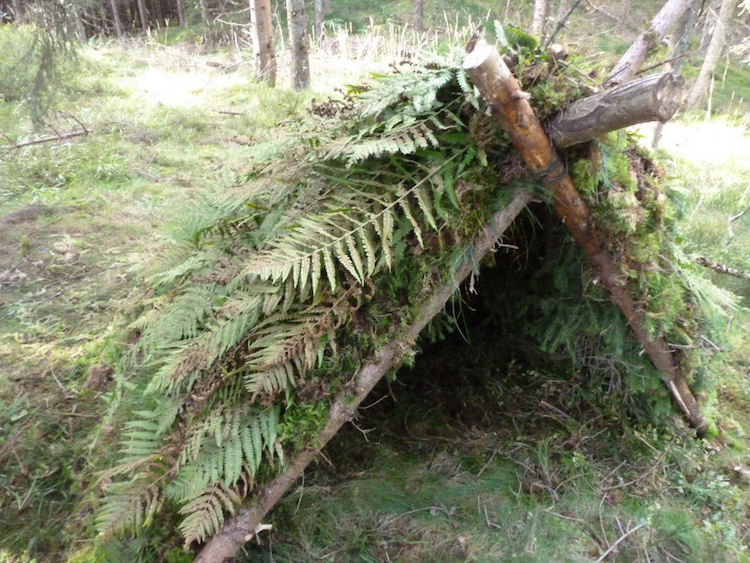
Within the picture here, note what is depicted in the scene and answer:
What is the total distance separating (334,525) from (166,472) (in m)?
0.99

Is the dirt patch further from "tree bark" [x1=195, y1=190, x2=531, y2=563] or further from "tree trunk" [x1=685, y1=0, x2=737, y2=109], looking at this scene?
"tree trunk" [x1=685, y1=0, x2=737, y2=109]

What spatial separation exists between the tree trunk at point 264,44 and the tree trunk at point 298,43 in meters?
0.62

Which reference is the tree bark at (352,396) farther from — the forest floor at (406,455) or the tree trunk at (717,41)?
the tree trunk at (717,41)

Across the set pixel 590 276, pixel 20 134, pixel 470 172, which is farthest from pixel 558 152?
pixel 20 134

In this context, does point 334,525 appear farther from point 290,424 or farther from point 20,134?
point 20,134

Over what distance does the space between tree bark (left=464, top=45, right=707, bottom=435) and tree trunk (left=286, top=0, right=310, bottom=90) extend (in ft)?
22.4

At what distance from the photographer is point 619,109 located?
5.57ft

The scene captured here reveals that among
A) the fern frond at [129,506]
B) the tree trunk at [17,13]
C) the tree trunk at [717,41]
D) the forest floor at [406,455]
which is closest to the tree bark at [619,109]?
the forest floor at [406,455]

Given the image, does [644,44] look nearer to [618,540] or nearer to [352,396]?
[352,396]

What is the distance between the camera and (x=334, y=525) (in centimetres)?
249

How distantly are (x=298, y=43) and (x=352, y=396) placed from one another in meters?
7.32

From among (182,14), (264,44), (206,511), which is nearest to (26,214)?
(206,511)

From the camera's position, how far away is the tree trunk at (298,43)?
7.50 metres

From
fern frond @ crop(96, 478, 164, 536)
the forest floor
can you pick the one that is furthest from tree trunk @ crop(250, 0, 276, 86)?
fern frond @ crop(96, 478, 164, 536)
